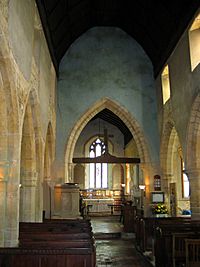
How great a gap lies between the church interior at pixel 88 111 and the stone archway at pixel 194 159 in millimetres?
31

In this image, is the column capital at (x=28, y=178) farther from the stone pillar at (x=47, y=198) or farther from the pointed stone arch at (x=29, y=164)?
the stone pillar at (x=47, y=198)

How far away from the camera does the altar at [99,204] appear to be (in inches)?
839

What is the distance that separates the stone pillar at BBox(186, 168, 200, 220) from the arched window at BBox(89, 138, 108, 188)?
13947 millimetres

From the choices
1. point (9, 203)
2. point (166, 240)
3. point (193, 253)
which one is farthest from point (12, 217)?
point (193, 253)

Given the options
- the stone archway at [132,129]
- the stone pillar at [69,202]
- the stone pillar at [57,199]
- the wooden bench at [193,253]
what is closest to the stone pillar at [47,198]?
the stone pillar at [57,199]

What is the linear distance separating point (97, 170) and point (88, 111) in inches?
408

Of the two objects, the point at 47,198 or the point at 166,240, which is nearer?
the point at 166,240

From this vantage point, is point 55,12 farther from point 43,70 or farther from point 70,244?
point 70,244

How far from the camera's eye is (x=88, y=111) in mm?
14930

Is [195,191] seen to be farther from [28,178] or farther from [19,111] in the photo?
[19,111]

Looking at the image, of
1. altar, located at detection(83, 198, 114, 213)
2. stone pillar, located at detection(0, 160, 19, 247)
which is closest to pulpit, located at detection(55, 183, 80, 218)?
stone pillar, located at detection(0, 160, 19, 247)

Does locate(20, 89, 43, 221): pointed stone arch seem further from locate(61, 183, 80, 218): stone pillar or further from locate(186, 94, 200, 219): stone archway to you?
locate(186, 94, 200, 219): stone archway

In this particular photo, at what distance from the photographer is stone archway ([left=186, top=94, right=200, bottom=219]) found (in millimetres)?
10337

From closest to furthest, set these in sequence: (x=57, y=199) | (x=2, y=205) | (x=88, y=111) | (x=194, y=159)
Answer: (x=2, y=205) < (x=194, y=159) < (x=57, y=199) < (x=88, y=111)
